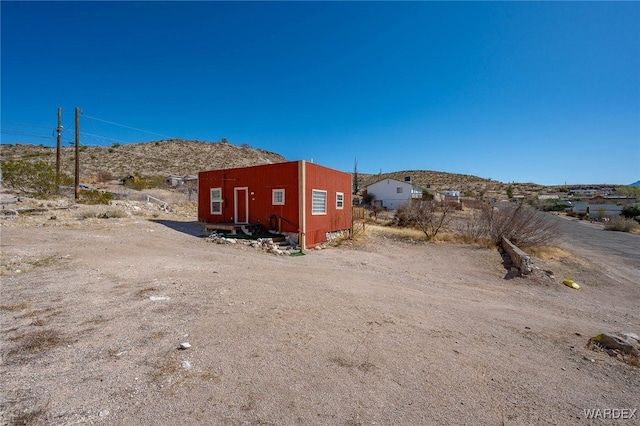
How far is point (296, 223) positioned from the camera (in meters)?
12.8

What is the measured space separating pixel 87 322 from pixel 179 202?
78.4 ft

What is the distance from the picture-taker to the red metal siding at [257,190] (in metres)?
13.0

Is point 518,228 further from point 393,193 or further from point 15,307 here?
point 393,193

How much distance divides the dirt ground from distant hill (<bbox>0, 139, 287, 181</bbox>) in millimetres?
35634

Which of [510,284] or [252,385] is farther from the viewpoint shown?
[510,284]

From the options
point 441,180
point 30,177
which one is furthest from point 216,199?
point 441,180

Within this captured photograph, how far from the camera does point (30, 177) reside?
18797 mm

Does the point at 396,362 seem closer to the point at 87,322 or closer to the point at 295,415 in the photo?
the point at 295,415

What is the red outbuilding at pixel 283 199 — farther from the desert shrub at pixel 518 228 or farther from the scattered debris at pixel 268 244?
the desert shrub at pixel 518 228

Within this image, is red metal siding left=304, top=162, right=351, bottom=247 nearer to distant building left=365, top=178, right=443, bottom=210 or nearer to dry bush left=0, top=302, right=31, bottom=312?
dry bush left=0, top=302, right=31, bottom=312

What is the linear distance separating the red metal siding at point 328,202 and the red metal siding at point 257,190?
0.61 meters

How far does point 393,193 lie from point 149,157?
34705 millimetres

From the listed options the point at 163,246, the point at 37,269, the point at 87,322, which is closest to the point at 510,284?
the point at 87,322

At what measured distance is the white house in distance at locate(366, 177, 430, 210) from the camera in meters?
40.0
